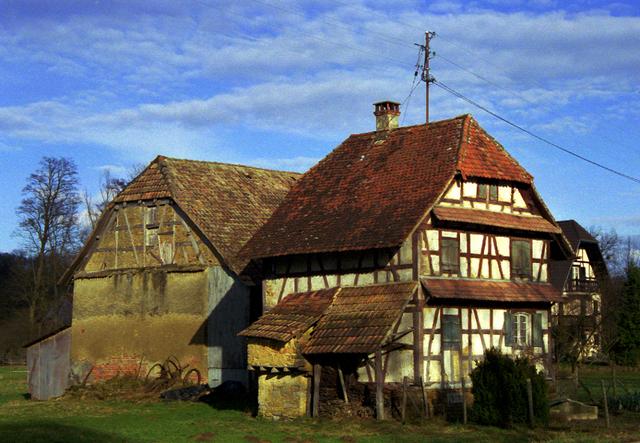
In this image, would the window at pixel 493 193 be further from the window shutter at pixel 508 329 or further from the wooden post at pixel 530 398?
the wooden post at pixel 530 398

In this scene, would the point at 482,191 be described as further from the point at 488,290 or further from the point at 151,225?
the point at 151,225

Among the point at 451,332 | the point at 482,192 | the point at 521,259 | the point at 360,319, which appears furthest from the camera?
the point at 521,259

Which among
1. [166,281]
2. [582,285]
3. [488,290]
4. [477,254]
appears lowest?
[488,290]

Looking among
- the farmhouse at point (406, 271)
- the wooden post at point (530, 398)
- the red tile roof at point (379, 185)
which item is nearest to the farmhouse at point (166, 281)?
the red tile roof at point (379, 185)

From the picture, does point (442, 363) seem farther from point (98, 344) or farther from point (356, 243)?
point (98, 344)

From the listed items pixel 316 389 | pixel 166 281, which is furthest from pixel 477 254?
pixel 166 281

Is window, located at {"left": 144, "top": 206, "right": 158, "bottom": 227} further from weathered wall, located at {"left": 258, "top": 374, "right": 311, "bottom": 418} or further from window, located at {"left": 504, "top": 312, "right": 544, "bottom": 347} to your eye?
window, located at {"left": 504, "top": 312, "right": 544, "bottom": 347}

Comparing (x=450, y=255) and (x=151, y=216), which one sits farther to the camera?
(x=151, y=216)

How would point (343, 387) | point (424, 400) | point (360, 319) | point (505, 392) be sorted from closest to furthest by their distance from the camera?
point (505, 392) < point (424, 400) < point (343, 387) < point (360, 319)

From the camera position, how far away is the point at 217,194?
41125 mm

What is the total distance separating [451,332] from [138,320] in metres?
14.7

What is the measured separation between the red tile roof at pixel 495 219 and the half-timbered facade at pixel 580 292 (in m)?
15.4

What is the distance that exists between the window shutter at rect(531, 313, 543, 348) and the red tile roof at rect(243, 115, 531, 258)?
4595mm

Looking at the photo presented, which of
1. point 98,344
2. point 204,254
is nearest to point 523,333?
point 204,254
